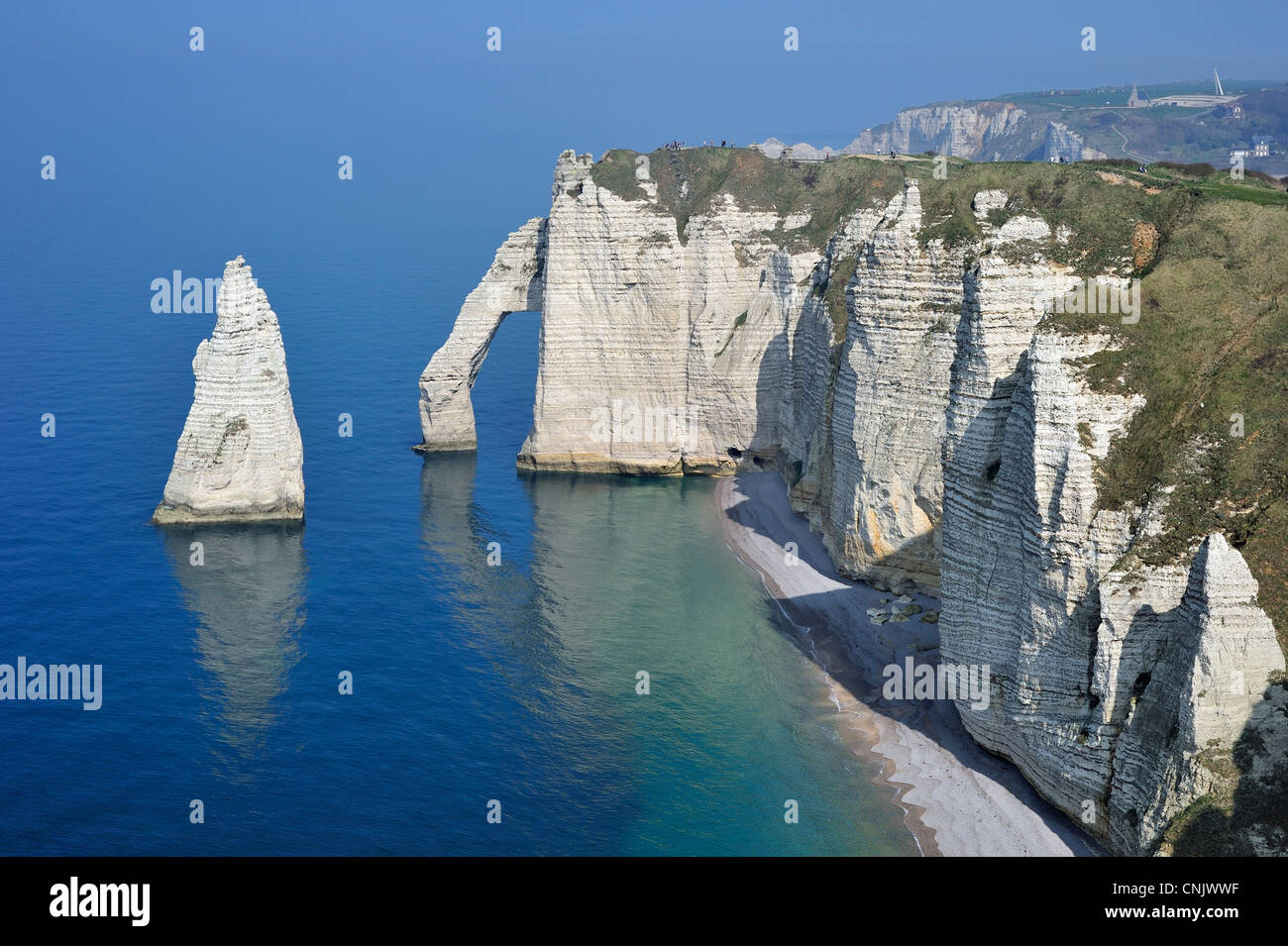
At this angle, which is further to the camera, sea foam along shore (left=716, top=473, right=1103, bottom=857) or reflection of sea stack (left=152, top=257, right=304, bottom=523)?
reflection of sea stack (left=152, top=257, right=304, bottom=523)

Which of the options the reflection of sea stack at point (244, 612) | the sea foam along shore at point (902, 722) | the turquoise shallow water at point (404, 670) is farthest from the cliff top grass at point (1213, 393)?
the reflection of sea stack at point (244, 612)

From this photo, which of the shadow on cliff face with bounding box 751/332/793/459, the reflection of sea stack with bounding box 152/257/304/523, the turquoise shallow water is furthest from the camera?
the shadow on cliff face with bounding box 751/332/793/459

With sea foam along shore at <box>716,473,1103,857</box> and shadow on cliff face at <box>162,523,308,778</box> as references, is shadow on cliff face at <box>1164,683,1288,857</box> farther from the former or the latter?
shadow on cliff face at <box>162,523,308,778</box>

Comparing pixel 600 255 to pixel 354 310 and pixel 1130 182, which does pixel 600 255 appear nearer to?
pixel 1130 182

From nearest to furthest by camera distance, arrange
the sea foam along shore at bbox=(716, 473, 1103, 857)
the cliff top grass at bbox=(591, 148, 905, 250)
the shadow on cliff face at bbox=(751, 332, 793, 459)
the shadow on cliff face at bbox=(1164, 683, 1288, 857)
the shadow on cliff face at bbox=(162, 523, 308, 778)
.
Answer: the shadow on cliff face at bbox=(1164, 683, 1288, 857), the sea foam along shore at bbox=(716, 473, 1103, 857), the shadow on cliff face at bbox=(162, 523, 308, 778), the shadow on cliff face at bbox=(751, 332, 793, 459), the cliff top grass at bbox=(591, 148, 905, 250)

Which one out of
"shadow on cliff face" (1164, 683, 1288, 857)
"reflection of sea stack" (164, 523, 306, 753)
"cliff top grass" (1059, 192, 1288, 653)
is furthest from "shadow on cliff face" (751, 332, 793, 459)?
"shadow on cliff face" (1164, 683, 1288, 857)

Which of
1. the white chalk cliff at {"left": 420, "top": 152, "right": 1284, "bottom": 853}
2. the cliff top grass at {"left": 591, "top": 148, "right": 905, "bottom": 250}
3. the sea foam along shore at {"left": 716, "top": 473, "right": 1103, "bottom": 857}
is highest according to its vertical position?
the cliff top grass at {"left": 591, "top": 148, "right": 905, "bottom": 250}

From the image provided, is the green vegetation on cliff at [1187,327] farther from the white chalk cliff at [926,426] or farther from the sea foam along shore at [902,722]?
the sea foam along shore at [902,722]

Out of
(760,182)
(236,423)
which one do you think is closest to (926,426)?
(760,182)
